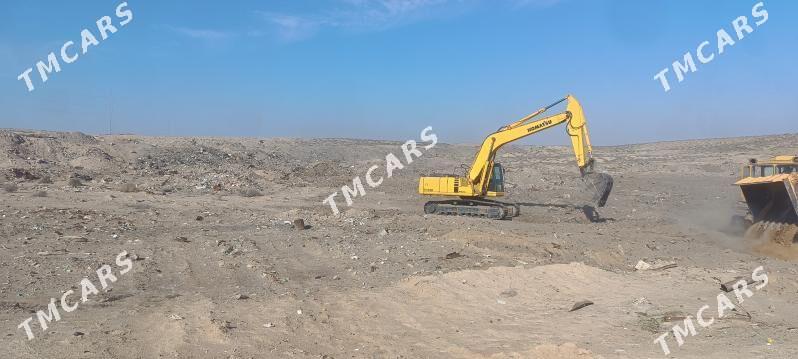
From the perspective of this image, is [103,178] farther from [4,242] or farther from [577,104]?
[577,104]

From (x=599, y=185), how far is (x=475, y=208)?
11.7ft

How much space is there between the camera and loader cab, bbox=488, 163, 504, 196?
687 inches

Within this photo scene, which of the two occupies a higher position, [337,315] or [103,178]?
[103,178]

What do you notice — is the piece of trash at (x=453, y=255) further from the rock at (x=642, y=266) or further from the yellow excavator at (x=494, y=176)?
the yellow excavator at (x=494, y=176)

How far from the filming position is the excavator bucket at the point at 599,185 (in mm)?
15148

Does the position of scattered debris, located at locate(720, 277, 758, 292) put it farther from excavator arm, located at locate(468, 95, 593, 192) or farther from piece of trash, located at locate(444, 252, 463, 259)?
Result: excavator arm, located at locate(468, 95, 593, 192)

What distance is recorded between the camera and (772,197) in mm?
14523

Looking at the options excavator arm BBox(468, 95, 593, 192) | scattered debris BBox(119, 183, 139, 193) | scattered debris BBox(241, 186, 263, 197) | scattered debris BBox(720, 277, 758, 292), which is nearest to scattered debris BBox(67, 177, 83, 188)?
scattered debris BBox(119, 183, 139, 193)

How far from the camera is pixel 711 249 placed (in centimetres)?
1328

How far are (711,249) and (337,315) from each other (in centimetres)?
918

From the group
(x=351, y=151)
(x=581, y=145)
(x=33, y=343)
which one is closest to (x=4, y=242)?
(x=33, y=343)

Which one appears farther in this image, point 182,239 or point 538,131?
point 538,131

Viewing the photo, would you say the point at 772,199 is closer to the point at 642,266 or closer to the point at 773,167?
the point at 773,167

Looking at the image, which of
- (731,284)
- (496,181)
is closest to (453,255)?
(731,284)
